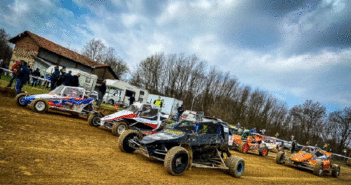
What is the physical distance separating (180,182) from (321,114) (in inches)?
2050

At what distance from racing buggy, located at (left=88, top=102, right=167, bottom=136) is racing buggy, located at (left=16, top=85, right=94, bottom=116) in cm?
217

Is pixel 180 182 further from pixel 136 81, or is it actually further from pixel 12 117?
pixel 136 81

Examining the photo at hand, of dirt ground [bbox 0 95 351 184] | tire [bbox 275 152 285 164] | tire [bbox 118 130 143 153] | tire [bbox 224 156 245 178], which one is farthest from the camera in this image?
tire [bbox 275 152 285 164]

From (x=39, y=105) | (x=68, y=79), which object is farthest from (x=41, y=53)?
(x=39, y=105)

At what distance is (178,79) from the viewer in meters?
42.3

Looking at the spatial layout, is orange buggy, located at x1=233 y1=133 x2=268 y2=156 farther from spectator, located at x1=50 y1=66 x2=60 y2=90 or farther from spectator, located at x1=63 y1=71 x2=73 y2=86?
spectator, located at x1=50 y1=66 x2=60 y2=90

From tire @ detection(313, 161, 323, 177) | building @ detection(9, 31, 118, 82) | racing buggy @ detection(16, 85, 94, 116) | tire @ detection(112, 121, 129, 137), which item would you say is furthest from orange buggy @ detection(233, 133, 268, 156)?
building @ detection(9, 31, 118, 82)

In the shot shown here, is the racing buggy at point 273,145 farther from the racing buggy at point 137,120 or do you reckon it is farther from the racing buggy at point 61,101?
the racing buggy at point 61,101

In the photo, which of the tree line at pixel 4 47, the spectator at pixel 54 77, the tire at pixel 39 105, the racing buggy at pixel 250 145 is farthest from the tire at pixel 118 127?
the tree line at pixel 4 47

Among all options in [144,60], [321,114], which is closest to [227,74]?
[144,60]

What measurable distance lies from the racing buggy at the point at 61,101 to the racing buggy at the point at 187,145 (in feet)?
17.3

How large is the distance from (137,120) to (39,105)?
4606mm

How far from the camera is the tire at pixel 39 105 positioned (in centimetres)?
867

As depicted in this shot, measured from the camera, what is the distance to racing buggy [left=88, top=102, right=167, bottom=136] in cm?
860
